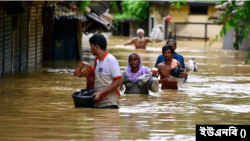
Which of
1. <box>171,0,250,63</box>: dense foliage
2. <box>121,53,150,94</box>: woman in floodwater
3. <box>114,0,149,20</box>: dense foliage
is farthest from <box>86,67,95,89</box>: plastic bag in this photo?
<box>114,0,149,20</box>: dense foliage

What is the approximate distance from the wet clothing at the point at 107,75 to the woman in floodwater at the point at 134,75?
8.77ft

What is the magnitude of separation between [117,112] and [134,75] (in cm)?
234

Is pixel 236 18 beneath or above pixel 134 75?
above

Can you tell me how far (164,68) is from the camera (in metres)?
12.5

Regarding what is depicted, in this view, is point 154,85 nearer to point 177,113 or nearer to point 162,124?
point 177,113

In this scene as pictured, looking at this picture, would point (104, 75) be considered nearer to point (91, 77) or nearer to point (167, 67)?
point (91, 77)

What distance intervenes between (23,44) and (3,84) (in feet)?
15.4

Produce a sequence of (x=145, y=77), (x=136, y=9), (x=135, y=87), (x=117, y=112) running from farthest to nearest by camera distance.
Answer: (x=136, y=9)
(x=135, y=87)
(x=145, y=77)
(x=117, y=112)

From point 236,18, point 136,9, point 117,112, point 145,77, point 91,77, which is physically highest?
point 136,9

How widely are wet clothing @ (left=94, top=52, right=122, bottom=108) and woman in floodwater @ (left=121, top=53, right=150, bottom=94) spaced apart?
2.67 meters

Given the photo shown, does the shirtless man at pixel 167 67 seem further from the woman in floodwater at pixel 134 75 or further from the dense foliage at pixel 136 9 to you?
the dense foliage at pixel 136 9

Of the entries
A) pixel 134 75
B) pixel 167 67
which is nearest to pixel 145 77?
pixel 134 75

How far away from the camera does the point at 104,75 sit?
8.40 meters

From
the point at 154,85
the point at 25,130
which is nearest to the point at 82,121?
the point at 25,130
